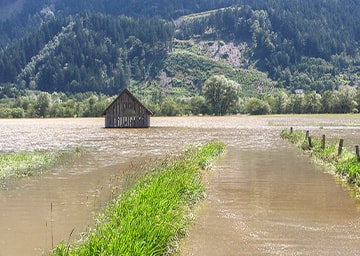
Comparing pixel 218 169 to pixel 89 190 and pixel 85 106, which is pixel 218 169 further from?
pixel 85 106

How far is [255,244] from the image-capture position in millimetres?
11594

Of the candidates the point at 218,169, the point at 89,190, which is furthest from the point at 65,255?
the point at 218,169

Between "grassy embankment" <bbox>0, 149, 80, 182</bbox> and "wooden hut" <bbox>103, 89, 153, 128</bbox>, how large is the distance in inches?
2052

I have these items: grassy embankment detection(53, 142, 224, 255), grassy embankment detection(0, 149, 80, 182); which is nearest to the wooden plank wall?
grassy embankment detection(0, 149, 80, 182)

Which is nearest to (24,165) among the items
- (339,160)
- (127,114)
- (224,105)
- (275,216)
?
(275,216)

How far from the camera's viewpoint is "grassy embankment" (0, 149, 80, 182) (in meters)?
23.9

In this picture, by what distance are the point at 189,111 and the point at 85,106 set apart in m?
38.1

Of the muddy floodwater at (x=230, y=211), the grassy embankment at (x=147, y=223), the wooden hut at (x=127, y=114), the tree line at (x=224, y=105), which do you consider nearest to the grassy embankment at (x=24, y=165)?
the muddy floodwater at (x=230, y=211)

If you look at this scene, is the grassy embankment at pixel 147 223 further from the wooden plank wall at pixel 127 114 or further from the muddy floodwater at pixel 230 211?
the wooden plank wall at pixel 127 114

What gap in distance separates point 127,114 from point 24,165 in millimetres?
58947

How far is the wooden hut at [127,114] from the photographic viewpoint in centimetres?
8456

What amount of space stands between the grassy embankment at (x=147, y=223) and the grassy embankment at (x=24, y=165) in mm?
9698

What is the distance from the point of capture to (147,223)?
10953 millimetres

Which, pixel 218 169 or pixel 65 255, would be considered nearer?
pixel 65 255
